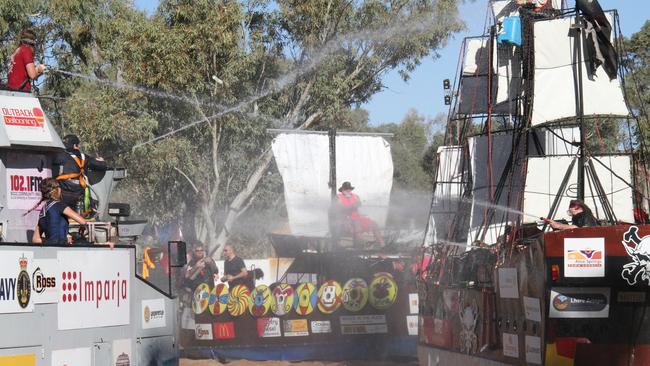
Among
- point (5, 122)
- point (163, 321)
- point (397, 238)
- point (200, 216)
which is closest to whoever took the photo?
point (5, 122)

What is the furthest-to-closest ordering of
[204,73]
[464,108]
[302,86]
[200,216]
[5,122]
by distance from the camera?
1. [200,216]
2. [302,86]
3. [204,73]
4. [464,108]
5. [5,122]

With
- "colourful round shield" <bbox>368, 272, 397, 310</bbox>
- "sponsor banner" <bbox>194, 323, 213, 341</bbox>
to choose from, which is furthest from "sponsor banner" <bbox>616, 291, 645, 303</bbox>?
Result: "sponsor banner" <bbox>194, 323, 213, 341</bbox>

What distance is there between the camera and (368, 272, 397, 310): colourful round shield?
814 inches

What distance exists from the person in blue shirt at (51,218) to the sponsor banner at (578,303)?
519 centimetres

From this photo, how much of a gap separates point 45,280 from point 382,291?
10.9 metres

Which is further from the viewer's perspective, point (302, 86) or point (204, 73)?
point (302, 86)

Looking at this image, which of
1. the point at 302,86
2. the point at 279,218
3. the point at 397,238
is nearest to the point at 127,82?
the point at 302,86

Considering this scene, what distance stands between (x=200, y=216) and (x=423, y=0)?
9714mm

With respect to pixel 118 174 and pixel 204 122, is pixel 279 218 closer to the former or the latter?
pixel 204 122

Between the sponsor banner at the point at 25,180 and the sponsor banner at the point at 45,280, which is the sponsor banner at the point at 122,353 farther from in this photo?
the sponsor banner at the point at 25,180

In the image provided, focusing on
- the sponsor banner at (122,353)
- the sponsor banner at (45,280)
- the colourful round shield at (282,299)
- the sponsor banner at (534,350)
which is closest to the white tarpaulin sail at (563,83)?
the colourful round shield at (282,299)

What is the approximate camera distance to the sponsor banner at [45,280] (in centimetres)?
1038

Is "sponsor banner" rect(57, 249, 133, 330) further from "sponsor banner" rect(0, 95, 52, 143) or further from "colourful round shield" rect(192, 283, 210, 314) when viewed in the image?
"colourful round shield" rect(192, 283, 210, 314)

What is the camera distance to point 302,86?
33438mm
